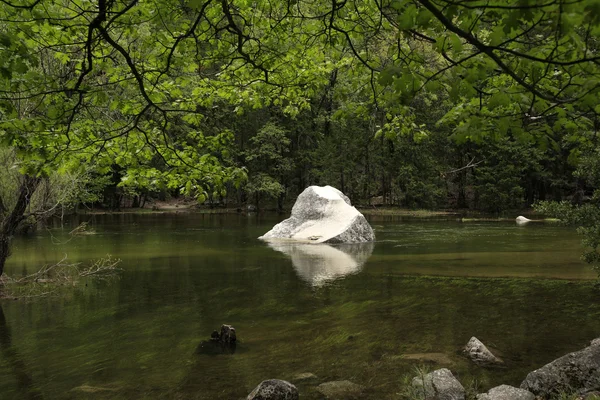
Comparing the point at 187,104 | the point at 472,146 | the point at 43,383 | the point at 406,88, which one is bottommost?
the point at 43,383

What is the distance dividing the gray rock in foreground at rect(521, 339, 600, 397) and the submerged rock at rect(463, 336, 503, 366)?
1069 mm

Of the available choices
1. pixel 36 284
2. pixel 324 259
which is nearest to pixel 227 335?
pixel 36 284

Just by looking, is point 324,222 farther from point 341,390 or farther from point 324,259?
point 341,390

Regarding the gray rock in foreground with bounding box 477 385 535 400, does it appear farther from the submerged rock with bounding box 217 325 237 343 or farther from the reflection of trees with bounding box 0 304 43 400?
the reflection of trees with bounding box 0 304 43 400

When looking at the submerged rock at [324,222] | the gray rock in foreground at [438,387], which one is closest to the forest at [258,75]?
the gray rock in foreground at [438,387]

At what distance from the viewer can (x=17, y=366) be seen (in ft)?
24.7

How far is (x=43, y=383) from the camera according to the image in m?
6.92

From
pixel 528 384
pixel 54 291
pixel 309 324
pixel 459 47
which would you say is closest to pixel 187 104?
pixel 459 47

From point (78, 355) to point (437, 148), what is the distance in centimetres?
4362

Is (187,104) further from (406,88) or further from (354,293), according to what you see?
(354,293)

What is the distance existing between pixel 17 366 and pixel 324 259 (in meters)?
11.5

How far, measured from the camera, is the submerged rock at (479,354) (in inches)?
287

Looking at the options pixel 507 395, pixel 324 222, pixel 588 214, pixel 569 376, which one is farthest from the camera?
pixel 324 222

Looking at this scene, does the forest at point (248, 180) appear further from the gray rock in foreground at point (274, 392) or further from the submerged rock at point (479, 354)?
the gray rock in foreground at point (274, 392)
